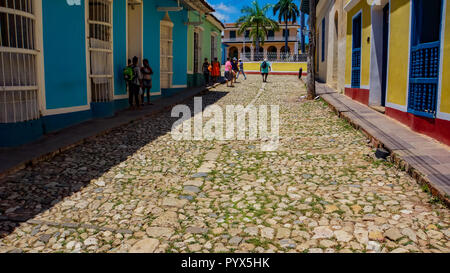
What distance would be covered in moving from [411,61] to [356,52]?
16.3 feet

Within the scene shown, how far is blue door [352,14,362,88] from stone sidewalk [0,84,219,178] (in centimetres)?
586

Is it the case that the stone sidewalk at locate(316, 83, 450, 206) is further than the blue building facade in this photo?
No

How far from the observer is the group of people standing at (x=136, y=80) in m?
10.5

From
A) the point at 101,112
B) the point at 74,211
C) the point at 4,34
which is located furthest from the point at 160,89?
the point at 74,211

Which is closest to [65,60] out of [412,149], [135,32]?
[135,32]

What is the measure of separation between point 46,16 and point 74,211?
4.50 metres

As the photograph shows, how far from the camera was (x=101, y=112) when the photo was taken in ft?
30.3

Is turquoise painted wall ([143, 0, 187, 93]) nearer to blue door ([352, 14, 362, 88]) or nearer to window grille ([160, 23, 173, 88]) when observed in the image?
window grille ([160, 23, 173, 88])

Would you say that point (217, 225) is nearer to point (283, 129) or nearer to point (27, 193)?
point (27, 193)

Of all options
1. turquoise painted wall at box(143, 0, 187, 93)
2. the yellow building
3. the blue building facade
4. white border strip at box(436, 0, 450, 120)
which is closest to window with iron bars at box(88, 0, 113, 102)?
the blue building facade

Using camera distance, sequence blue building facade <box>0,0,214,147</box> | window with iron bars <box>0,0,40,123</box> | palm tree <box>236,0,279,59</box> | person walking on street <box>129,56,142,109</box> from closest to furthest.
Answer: window with iron bars <box>0,0,40,123</box>
blue building facade <box>0,0,214,147</box>
person walking on street <box>129,56,142,109</box>
palm tree <box>236,0,279,59</box>

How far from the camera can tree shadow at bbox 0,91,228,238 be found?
3.96 metres

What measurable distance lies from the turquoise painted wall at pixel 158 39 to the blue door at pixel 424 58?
7841 mm

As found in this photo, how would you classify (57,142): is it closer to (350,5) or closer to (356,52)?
(356,52)
